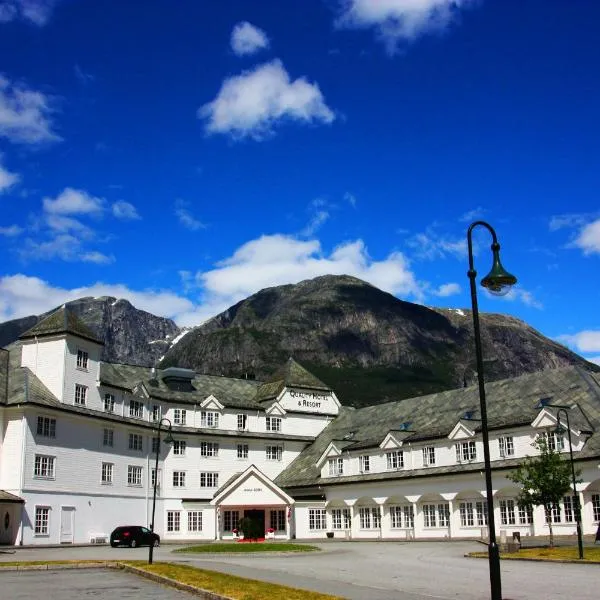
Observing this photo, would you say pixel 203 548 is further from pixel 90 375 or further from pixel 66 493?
pixel 90 375

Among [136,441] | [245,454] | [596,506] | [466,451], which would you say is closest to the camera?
[596,506]

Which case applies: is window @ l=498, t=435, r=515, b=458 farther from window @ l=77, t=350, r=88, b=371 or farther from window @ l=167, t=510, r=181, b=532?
window @ l=77, t=350, r=88, b=371

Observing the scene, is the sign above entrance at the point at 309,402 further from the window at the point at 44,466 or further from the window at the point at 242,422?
the window at the point at 44,466

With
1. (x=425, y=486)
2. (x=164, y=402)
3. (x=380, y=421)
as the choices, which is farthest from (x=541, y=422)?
(x=164, y=402)

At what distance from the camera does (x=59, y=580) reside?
24.0 meters

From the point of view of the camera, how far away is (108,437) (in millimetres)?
61375

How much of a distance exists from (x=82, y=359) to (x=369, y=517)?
26.9 m

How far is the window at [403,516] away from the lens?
57812 millimetres

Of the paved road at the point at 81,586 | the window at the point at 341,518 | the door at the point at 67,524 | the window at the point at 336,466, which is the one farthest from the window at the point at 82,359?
the paved road at the point at 81,586

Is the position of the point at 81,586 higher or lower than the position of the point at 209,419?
lower

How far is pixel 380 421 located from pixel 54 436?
94.5 ft

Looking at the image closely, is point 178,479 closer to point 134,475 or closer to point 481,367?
point 134,475

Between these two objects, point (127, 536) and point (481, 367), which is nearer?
point (481, 367)

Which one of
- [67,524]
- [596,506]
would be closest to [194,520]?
[67,524]
